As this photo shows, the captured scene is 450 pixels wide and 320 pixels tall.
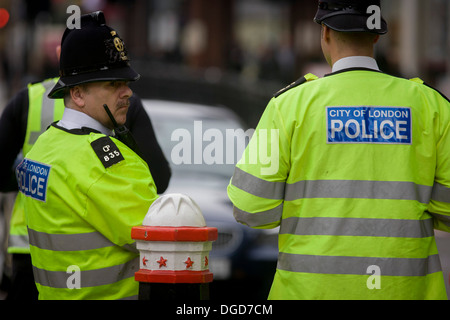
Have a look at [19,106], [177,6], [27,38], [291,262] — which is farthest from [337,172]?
[177,6]

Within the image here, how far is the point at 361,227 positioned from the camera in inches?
138

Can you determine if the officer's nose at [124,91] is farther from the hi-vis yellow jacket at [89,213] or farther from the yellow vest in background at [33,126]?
the yellow vest in background at [33,126]

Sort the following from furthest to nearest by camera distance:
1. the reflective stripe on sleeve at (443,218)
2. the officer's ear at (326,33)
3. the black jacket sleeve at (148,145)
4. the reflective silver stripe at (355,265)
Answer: the black jacket sleeve at (148,145) < the officer's ear at (326,33) < the reflective stripe on sleeve at (443,218) < the reflective silver stripe at (355,265)

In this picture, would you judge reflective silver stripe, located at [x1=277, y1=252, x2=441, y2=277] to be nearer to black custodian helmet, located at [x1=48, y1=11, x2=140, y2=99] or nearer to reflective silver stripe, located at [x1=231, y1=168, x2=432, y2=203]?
reflective silver stripe, located at [x1=231, y1=168, x2=432, y2=203]

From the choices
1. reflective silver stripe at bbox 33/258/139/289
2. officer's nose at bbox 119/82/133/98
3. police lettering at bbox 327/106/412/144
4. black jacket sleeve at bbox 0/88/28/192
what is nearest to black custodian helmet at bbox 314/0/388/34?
police lettering at bbox 327/106/412/144

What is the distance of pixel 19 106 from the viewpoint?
4.91 metres

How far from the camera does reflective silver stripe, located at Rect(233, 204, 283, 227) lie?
358 cm

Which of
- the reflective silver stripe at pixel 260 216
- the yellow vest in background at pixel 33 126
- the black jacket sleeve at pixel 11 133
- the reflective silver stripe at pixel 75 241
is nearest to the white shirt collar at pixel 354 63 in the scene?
the reflective silver stripe at pixel 260 216

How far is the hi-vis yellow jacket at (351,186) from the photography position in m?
3.50

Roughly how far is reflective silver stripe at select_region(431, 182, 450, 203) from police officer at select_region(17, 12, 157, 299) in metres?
1.14

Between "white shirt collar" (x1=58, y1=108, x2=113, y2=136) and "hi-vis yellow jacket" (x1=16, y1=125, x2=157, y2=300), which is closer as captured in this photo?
"hi-vis yellow jacket" (x1=16, y1=125, x2=157, y2=300)

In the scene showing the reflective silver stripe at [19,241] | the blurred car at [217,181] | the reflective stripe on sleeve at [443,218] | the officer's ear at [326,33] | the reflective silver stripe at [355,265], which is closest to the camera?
the reflective silver stripe at [355,265]

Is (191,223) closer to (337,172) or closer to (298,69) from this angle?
(337,172)
